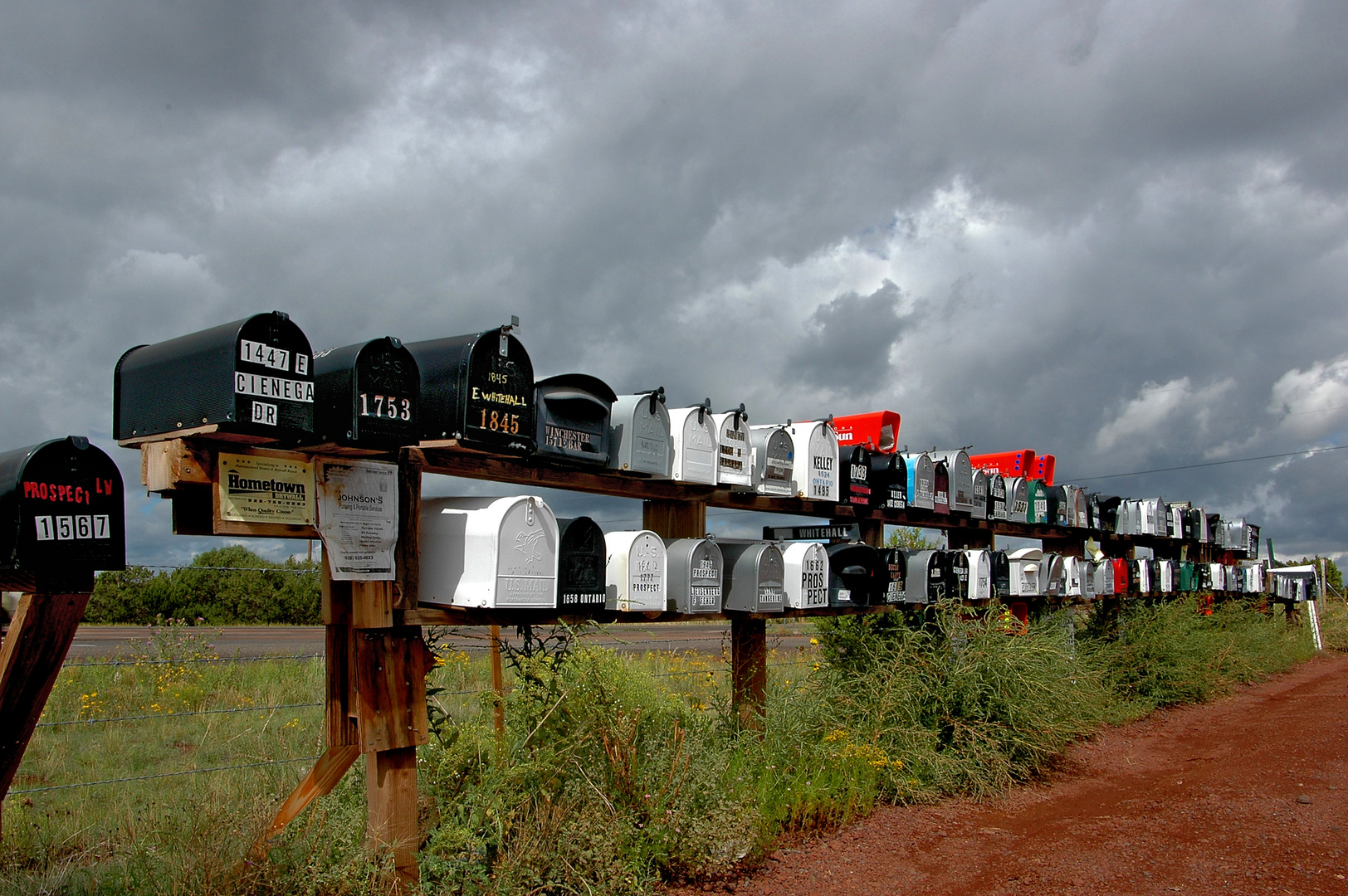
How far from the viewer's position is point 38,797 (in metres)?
4.96

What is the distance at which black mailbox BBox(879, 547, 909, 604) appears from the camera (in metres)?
6.13

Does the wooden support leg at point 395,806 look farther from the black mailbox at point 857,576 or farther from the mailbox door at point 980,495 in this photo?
the mailbox door at point 980,495

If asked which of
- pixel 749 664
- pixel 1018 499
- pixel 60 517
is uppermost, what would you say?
pixel 1018 499

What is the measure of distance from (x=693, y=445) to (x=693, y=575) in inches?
26.5

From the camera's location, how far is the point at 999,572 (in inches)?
301

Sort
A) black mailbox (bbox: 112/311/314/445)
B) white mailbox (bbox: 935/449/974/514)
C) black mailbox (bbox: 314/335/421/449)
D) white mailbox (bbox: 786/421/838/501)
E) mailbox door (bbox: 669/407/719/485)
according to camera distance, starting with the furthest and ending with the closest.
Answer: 1. white mailbox (bbox: 935/449/974/514)
2. white mailbox (bbox: 786/421/838/501)
3. mailbox door (bbox: 669/407/719/485)
4. black mailbox (bbox: 314/335/421/449)
5. black mailbox (bbox: 112/311/314/445)

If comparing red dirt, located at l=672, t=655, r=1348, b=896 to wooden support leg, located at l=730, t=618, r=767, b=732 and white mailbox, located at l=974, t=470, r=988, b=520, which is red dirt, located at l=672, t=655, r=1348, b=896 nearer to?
wooden support leg, located at l=730, t=618, r=767, b=732

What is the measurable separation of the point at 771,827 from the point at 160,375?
335cm

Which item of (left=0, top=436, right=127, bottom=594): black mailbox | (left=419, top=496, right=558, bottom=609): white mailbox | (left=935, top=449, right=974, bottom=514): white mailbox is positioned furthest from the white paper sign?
(left=935, top=449, right=974, bottom=514): white mailbox

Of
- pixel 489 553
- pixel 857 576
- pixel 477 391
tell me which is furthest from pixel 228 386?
pixel 857 576

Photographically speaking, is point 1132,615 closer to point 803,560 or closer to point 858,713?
point 858,713

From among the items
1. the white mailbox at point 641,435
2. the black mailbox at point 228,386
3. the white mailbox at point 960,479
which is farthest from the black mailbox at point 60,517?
the white mailbox at point 960,479

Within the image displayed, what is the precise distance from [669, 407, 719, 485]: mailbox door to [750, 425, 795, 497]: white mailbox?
50cm

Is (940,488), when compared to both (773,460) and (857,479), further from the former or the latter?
(773,460)
